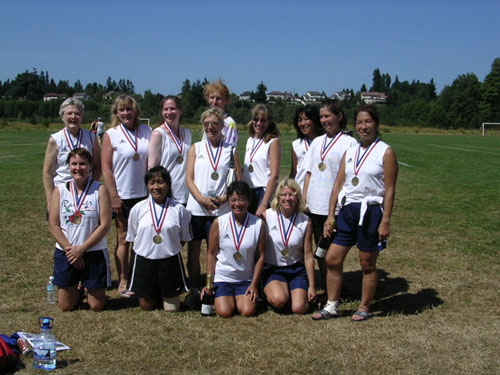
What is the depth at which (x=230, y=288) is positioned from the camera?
16.4 feet

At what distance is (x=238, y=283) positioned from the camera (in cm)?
506

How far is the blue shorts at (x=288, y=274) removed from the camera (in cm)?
511

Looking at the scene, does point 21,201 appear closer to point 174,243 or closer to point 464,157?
point 174,243

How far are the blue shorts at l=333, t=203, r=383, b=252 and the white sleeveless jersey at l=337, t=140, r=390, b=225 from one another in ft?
0.22

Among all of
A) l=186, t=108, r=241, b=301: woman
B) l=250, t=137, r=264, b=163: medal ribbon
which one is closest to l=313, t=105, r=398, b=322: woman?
l=250, t=137, r=264, b=163: medal ribbon

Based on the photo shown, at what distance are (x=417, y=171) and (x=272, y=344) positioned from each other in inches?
560

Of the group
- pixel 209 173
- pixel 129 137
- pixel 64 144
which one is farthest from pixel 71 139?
pixel 209 173

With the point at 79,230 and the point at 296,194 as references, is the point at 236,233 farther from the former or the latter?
the point at 79,230

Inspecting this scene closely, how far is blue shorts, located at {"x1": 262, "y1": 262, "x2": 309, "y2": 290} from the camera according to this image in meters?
5.11

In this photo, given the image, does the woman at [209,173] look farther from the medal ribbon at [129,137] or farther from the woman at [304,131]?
the woman at [304,131]

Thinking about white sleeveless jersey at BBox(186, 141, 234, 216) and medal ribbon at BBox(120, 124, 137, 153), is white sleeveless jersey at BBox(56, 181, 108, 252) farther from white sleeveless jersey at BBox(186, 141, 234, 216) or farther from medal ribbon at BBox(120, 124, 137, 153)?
white sleeveless jersey at BBox(186, 141, 234, 216)

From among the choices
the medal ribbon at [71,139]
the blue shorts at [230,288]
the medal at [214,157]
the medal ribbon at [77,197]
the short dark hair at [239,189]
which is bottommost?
the blue shorts at [230,288]

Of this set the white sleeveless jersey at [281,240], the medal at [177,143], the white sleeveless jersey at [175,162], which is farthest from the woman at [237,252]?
the medal at [177,143]

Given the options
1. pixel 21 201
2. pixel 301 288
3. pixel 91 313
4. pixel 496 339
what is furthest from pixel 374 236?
pixel 21 201
